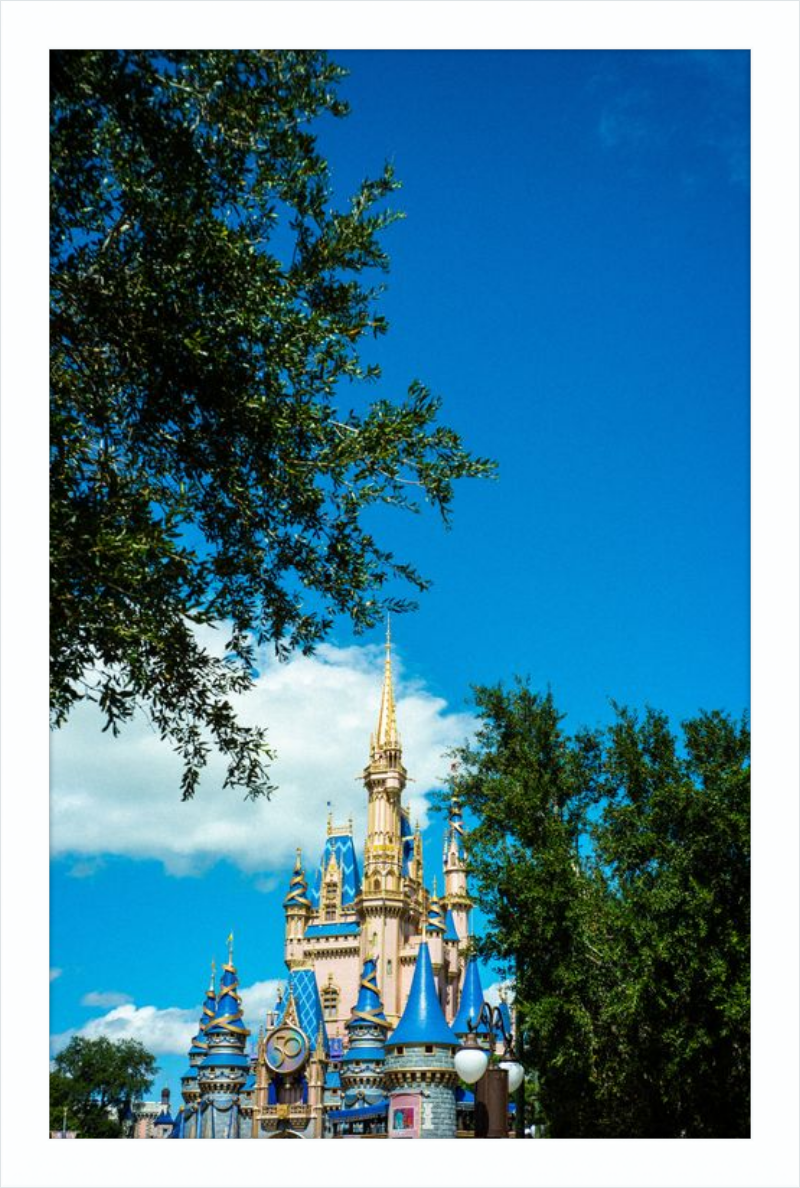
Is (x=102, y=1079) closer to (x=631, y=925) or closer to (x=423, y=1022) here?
(x=423, y=1022)

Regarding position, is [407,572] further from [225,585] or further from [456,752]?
[456,752]

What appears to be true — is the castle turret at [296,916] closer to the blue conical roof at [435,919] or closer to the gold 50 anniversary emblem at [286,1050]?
the blue conical roof at [435,919]

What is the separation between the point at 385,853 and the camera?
2277 inches

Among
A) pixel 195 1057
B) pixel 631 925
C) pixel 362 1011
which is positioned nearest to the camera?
pixel 631 925

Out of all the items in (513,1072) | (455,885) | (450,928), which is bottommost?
(450,928)

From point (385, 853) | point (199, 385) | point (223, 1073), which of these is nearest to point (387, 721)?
point (385, 853)

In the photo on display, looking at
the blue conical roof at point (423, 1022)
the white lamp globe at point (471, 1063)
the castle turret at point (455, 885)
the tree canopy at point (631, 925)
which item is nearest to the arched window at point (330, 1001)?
the castle turret at point (455, 885)

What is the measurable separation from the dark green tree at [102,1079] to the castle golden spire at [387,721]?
2557cm

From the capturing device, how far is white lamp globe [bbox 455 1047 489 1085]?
12406mm

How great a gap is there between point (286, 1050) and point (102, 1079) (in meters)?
29.9

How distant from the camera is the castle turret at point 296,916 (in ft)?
191

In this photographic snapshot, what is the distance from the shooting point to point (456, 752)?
24.3 metres
